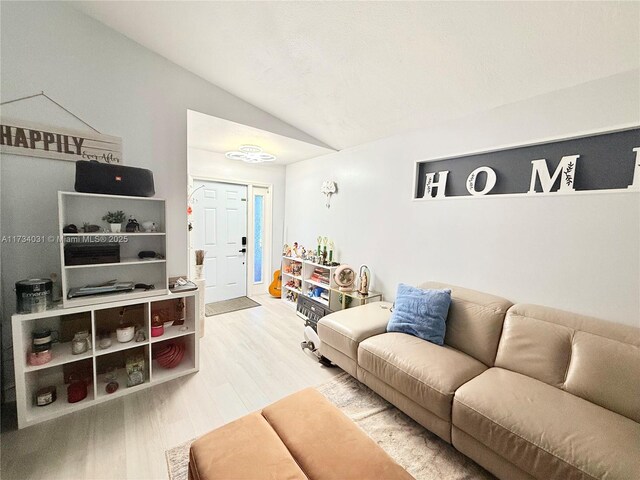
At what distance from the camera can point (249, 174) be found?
13.5 ft

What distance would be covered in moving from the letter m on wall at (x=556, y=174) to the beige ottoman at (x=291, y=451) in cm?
200

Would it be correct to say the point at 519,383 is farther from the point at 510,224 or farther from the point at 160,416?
the point at 160,416

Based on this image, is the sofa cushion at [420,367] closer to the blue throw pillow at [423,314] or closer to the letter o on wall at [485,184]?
the blue throw pillow at [423,314]

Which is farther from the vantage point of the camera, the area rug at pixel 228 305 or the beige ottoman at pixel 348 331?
the area rug at pixel 228 305

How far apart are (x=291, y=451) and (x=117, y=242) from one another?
6.48 ft

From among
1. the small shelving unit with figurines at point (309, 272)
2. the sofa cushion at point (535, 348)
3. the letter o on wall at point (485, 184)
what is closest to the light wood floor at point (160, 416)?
the small shelving unit with figurines at point (309, 272)

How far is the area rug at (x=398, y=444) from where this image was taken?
1422mm

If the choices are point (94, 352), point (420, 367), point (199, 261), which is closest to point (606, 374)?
point (420, 367)

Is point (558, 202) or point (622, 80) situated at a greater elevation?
point (622, 80)

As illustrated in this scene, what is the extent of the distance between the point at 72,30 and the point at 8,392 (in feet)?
8.83

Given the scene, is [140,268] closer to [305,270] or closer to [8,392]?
[8,392]

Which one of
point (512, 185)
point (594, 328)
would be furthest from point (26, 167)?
point (594, 328)

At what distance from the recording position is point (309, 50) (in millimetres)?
1871

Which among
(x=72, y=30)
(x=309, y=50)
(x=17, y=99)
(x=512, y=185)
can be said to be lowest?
(x=512, y=185)
